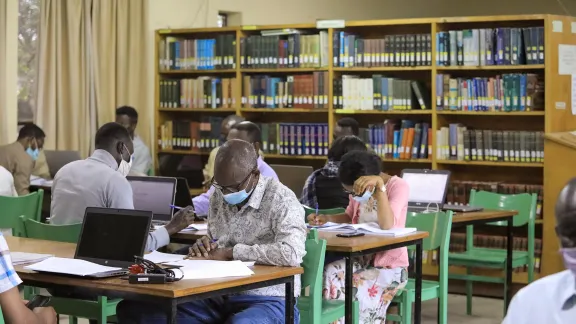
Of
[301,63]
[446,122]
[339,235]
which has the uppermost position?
[301,63]

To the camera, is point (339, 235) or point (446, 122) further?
point (446, 122)

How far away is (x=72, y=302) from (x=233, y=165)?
1.24 meters

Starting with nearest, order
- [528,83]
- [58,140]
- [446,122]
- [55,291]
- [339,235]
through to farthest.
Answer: [55,291]
[339,235]
[528,83]
[446,122]
[58,140]

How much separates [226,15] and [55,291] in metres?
6.73

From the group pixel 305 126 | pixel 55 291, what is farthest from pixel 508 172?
pixel 55 291

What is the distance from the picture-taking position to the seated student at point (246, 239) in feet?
12.4

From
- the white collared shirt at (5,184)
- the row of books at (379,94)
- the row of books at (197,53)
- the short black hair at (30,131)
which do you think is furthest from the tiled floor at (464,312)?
the row of books at (197,53)

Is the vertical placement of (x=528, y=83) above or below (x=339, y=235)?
above

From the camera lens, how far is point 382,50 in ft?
26.5

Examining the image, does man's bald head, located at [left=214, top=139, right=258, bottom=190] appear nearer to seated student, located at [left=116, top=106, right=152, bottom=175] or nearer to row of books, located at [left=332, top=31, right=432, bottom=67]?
row of books, located at [left=332, top=31, right=432, bottom=67]

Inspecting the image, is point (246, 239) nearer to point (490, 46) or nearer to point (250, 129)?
point (250, 129)

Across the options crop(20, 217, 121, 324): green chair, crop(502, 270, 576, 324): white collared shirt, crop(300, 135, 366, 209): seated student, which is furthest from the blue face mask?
crop(502, 270, 576, 324): white collared shirt

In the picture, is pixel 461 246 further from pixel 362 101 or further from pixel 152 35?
pixel 152 35

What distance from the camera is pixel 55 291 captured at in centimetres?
366
